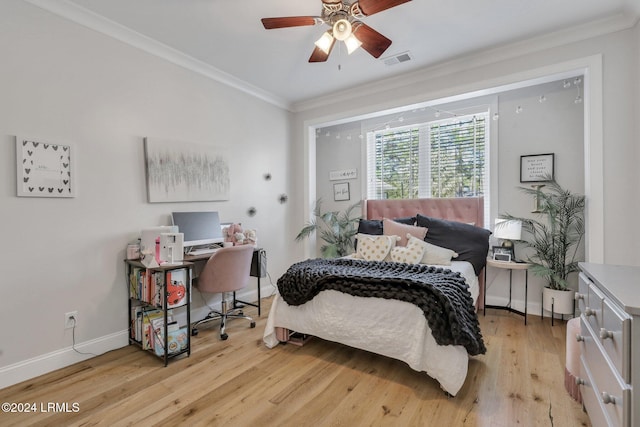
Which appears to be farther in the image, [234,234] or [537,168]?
[234,234]

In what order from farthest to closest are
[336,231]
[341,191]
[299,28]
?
[341,191] < [336,231] < [299,28]

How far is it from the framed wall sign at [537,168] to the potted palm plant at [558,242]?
10cm

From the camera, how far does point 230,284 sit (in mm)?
2816

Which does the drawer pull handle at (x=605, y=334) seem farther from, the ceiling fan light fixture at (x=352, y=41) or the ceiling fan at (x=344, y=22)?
the ceiling fan light fixture at (x=352, y=41)

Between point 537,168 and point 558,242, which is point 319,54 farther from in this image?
point 558,242

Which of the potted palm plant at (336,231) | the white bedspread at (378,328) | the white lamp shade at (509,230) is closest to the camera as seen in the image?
the white bedspread at (378,328)

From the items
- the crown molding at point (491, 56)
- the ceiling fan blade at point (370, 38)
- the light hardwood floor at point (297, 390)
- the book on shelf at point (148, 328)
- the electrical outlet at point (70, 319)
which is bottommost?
the light hardwood floor at point (297, 390)

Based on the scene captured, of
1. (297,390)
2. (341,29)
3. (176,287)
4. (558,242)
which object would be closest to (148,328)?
(176,287)

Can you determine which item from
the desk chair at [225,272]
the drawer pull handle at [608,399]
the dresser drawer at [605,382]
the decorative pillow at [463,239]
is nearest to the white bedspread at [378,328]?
the desk chair at [225,272]

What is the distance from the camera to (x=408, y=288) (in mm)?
2061

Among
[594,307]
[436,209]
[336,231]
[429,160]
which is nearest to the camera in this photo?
[594,307]

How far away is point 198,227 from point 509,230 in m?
3.24

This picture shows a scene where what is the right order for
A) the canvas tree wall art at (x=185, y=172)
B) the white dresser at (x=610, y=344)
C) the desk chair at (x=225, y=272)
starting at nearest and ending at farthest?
the white dresser at (x=610, y=344) → the desk chair at (x=225, y=272) → the canvas tree wall art at (x=185, y=172)

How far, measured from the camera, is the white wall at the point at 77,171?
2.09 m
